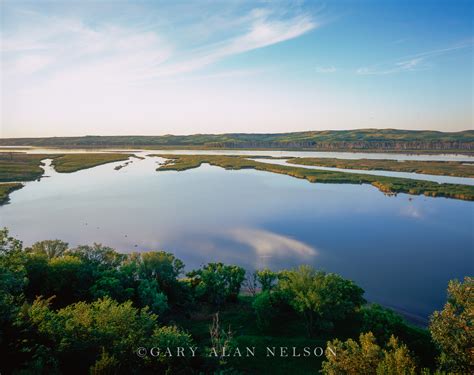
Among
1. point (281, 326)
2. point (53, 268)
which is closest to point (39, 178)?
point (53, 268)

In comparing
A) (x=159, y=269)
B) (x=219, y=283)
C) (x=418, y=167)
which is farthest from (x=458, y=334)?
(x=418, y=167)

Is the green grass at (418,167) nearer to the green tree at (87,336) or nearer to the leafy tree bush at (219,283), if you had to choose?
the leafy tree bush at (219,283)

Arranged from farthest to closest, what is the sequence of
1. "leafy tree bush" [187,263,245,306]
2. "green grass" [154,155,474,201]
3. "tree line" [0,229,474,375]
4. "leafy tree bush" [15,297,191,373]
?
1. "green grass" [154,155,474,201]
2. "leafy tree bush" [187,263,245,306]
3. "leafy tree bush" [15,297,191,373]
4. "tree line" [0,229,474,375]

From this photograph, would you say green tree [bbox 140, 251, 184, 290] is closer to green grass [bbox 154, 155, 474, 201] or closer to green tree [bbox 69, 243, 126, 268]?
green tree [bbox 69, 243, 126, 268]

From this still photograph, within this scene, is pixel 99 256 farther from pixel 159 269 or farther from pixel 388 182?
pixel 388 182

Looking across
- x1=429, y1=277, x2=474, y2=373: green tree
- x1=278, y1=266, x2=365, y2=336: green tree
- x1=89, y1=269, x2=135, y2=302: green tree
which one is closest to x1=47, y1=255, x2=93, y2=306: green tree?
x1=89, y1=269, x2=135, y2=302: green tree

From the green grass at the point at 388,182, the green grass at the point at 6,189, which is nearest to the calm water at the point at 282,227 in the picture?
the green grass at the point at 6,189
